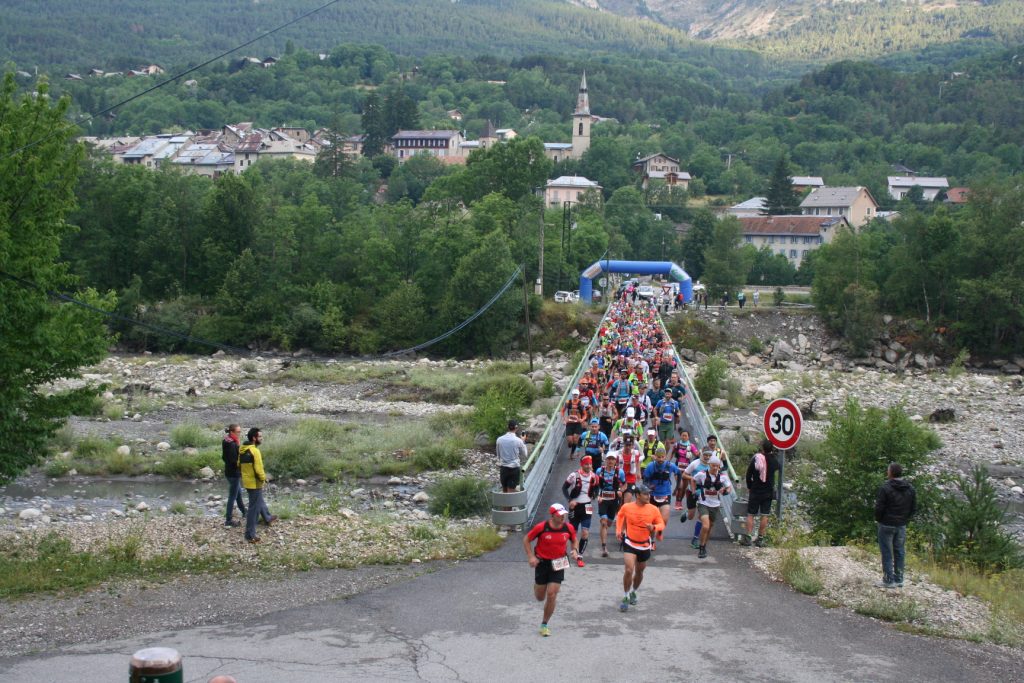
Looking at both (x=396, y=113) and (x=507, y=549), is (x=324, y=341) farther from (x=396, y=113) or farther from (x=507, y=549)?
(x=396, y=113)

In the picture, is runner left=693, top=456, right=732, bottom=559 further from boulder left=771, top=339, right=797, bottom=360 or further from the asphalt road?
boulder left=771, top=339, right=797, bottom=360

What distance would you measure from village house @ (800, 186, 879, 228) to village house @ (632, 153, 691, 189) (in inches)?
890

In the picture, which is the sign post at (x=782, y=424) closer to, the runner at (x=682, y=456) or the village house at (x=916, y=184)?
the runner at (x=682, y=456)

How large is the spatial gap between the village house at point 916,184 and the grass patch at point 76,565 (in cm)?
12833

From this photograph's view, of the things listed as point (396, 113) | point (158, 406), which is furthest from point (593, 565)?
point (396, 113)

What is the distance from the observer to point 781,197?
112125mm

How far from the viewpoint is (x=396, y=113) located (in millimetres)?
150875

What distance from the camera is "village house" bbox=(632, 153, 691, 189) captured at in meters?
132

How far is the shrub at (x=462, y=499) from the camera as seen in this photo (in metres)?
18.3

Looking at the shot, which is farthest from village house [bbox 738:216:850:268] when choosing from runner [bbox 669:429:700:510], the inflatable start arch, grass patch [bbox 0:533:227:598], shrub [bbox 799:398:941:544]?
grass patch [bbox 0:533:227:598]

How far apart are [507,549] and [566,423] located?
7.77 m

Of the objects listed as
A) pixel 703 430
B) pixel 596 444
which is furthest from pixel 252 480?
pixel 703 430

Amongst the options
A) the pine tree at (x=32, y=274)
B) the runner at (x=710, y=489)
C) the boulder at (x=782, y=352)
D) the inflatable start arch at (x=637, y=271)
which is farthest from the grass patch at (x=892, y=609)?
the inflatable start arch at (x=637, y=271)

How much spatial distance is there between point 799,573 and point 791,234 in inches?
3494
